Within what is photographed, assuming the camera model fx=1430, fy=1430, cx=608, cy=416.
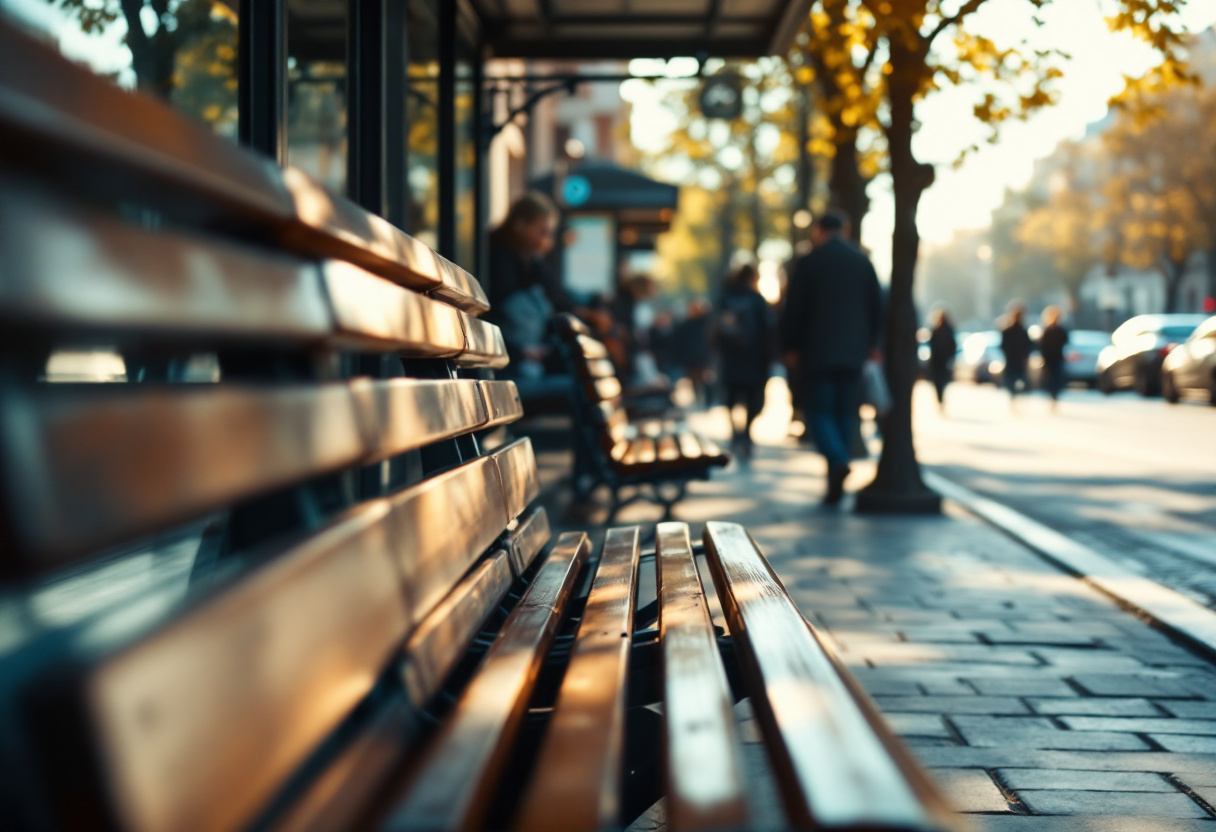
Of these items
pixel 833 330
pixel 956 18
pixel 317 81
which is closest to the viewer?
pixel 317 81

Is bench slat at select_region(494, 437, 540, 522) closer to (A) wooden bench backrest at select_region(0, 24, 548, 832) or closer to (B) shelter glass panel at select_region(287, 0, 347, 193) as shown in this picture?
(A) wooden bench backrest at select_region(0, 24, 548, 832)

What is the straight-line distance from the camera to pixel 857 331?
394 inches

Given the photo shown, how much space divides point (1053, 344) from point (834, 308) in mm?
19866

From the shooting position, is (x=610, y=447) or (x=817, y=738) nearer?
(x=817, y=738)

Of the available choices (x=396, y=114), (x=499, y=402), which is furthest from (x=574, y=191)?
(x=499, y=402)

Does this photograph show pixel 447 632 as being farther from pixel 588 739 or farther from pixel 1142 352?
pixel 1142 352

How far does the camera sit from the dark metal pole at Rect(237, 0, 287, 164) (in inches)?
169

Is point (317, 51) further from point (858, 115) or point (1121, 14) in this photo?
point (858, 115)

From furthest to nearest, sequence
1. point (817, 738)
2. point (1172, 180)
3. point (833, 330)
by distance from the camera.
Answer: point (1172, 180) < point (833, 330) < point (817, 738)

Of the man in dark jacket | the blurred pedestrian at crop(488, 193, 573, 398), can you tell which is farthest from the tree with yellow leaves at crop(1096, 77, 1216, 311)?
the blurred pedestrian at crop(488, 193, 573, 398)

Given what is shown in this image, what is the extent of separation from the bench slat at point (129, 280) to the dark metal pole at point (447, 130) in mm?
6341

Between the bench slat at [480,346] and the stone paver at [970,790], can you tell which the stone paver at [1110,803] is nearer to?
the stone paver at [970,790]

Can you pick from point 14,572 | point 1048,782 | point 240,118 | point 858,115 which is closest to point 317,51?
point 240,118

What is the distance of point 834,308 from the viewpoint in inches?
394
